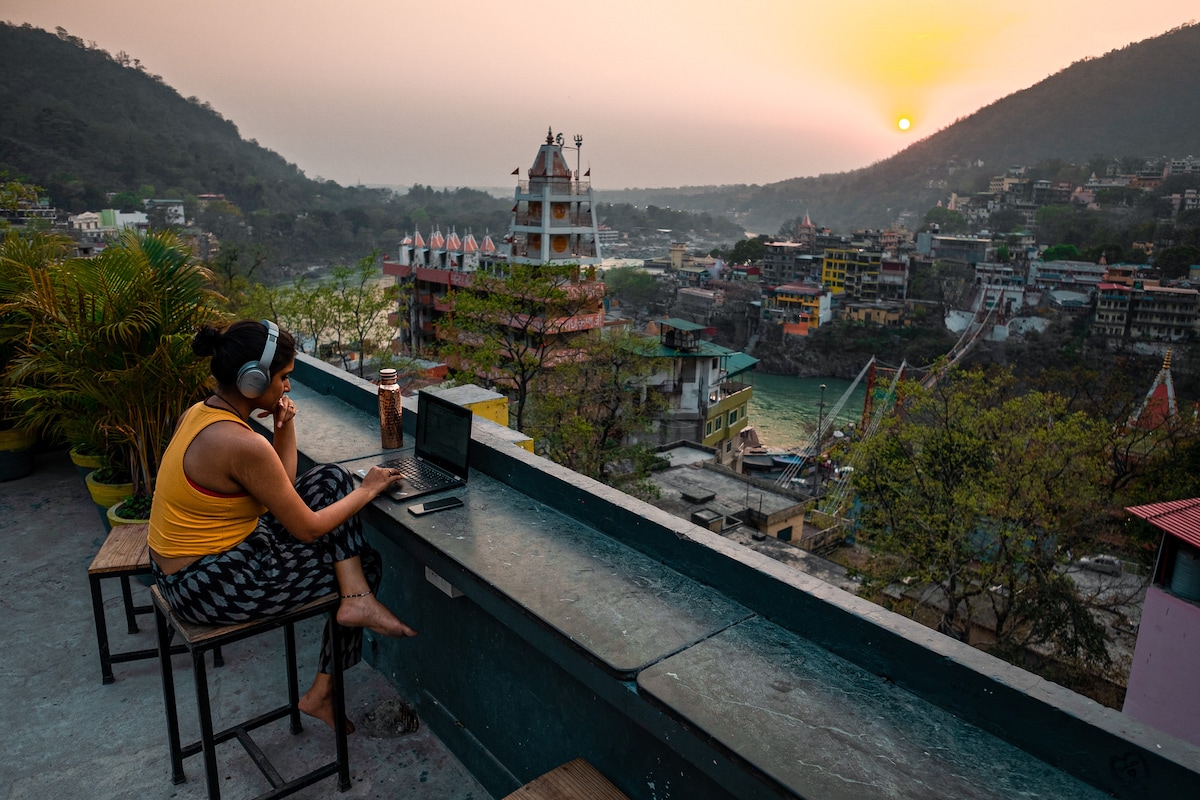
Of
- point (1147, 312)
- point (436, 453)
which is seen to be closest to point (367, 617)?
point (436, 453)

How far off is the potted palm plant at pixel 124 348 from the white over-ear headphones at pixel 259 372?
1.37m

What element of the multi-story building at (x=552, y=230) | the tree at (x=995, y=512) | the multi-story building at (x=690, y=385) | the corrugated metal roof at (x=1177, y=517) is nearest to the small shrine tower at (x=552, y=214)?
the multi-story building at (x=552, y=230)

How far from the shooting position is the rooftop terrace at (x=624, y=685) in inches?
48.9

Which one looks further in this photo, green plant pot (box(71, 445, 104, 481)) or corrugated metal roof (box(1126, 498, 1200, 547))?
corrugated metal roof (box(1126, 498, 1200, 547))

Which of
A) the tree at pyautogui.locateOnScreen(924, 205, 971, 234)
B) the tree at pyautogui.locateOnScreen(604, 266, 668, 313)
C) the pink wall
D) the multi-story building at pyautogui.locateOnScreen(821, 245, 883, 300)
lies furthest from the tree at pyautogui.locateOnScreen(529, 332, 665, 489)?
the tree at pyautogui.locateOnScreen(924, 205, 971, 234)

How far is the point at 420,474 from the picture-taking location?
2492 millimetres

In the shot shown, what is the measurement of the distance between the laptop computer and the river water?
33138 mm

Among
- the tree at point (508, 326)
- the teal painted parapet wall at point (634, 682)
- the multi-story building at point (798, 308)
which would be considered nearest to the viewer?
the teal painted parapet wall at point (634, 682)

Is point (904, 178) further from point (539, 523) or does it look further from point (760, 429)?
point (539, 523)

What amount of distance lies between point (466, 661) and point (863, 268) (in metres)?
57.9

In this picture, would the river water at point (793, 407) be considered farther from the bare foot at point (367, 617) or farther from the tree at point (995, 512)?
the bare foot at point (367, 617)

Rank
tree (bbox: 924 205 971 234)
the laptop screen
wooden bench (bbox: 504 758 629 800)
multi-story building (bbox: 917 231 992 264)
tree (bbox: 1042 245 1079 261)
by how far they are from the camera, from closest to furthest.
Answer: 1. wooden bench (bbox: 504 758 629 800)
2. the laptop screen
3. tree (bbox: 1042 245 1079 261)
4. multi-story building (bbox: 917 231 992 264)
5. tree (bbox: 924 205 971 234)

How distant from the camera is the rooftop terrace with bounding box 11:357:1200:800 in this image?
1.24m

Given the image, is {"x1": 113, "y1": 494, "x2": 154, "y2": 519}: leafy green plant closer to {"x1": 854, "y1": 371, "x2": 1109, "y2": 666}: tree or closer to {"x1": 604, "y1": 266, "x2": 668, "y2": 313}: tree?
{"x1": 854, "y1": 371, "x2": 1109, "y2": 666}: tree
